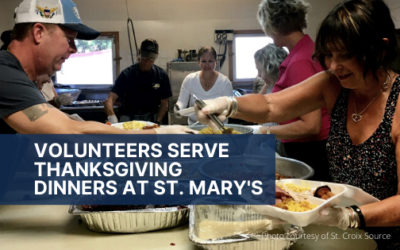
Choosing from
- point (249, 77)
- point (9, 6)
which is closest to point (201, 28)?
point (249, 77)

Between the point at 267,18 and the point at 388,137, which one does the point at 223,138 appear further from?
the point at 388,137

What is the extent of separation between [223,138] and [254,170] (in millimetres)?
471

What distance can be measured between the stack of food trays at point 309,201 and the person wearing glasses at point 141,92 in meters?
3.11

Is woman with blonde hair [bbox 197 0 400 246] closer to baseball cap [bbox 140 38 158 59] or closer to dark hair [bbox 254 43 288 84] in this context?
dark hair [bbox 254 43 288 84]

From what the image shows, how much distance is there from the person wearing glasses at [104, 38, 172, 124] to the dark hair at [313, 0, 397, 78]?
2.99m

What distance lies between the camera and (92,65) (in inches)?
226

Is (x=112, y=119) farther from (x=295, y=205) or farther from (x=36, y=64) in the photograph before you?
(x=295, y=205)

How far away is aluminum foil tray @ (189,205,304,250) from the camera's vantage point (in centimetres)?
97

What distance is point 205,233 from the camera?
3.71 feet

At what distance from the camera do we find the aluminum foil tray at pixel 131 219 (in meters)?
1.18

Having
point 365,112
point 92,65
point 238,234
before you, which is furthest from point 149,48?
point 238,234

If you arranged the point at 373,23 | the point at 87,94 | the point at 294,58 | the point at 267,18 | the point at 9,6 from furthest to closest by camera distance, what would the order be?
1. the point at 87,94
2. the point at 9,6
3. the point at 267,18
4. the point at 294,58
5. the point at 373,23

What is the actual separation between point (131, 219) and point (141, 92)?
3.08m

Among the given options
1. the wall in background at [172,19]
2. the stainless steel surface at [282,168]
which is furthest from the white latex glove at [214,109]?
the wall in background at [172,19]
